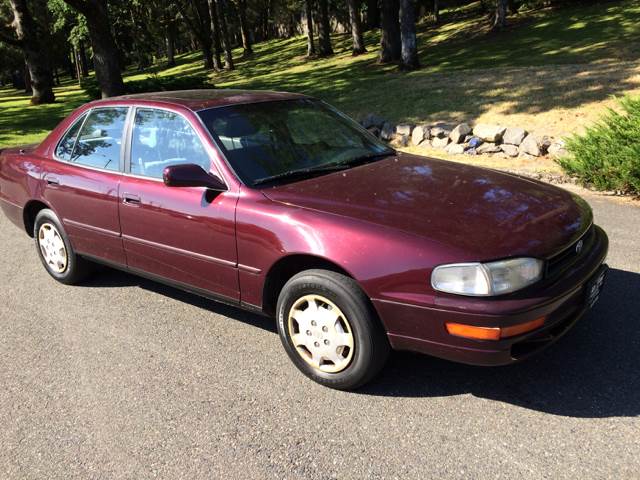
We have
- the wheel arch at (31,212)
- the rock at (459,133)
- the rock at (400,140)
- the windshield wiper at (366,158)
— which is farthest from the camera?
the rock at (400,140)

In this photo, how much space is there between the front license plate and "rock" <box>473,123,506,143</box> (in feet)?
22.8

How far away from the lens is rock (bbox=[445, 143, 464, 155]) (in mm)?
10391

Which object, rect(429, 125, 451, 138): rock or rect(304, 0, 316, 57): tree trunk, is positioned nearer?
rect(429, 125, 451, 138): rock

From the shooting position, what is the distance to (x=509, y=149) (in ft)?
32.3

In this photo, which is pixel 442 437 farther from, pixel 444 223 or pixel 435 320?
pixel 444 223

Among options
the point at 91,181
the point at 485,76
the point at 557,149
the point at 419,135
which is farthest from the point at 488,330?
the point at 485,76

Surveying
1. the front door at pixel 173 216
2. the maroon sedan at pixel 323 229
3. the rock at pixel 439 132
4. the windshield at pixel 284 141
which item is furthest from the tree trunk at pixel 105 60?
the windshield at pixel 284 141

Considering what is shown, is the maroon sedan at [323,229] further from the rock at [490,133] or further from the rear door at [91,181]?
the rock at [490,133]

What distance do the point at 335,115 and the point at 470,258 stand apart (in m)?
2.24

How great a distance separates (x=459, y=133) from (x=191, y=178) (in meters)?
8.01

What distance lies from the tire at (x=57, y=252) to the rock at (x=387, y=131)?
806 centimetres

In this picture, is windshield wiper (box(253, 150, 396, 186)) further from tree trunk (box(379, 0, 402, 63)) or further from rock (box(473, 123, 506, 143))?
tree trunk (box(379, 0, 402, 63))

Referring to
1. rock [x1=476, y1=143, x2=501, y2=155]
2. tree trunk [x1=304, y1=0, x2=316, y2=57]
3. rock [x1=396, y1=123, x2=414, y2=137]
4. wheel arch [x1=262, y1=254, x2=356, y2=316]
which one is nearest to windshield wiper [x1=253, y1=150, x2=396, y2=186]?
wheel arch [x1=262, y1=254, x2=356, y2=316]

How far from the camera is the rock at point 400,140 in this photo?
11578 mm
